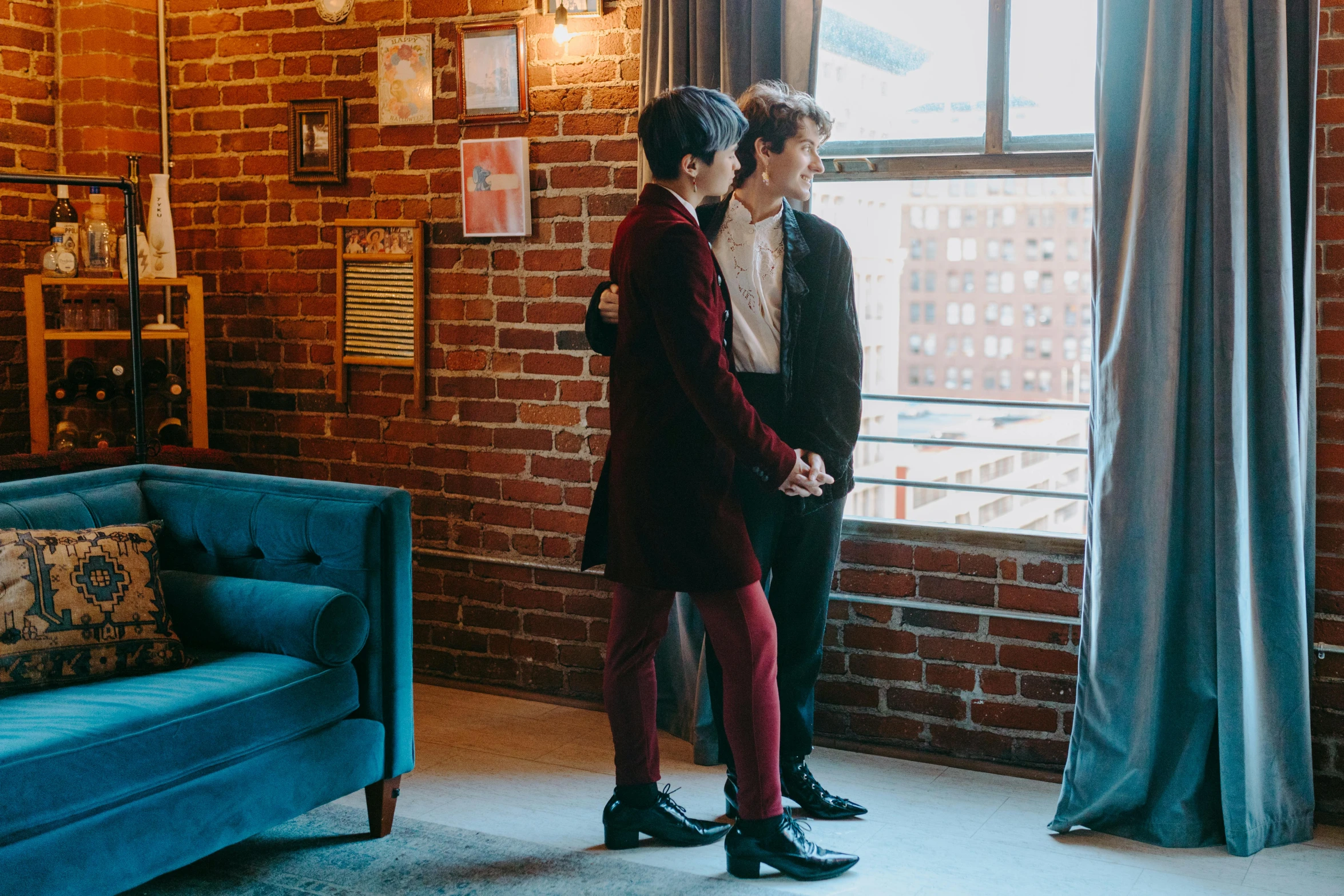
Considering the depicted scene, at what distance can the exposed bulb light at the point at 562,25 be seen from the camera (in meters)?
3.47

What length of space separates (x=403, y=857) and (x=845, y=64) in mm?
2362

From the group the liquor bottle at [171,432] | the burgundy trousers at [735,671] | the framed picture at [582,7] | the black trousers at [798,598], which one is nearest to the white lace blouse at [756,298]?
the black trousers at [798,598]

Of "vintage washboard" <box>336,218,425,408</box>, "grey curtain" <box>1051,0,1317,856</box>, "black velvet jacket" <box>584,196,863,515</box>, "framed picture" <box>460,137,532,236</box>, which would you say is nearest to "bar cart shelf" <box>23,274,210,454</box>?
"vintage washboard" <box>336,218,425,408</box>

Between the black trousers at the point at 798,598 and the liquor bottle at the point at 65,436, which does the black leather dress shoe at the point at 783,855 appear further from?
the liquor bottle at the point at 65,436

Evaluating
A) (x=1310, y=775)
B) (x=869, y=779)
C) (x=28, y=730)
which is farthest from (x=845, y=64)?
(x=28, y=730)

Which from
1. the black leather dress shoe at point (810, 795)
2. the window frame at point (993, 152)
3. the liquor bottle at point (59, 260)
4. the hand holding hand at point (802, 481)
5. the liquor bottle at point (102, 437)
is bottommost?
the black leather dress shoe at point (810, 795)

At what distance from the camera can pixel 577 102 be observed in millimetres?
3609

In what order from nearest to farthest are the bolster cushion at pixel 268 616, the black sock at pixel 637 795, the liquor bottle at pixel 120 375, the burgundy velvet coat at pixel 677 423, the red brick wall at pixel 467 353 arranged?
the burgundy velvet coat at pixel 677 423 → the bolster cushion at pixel 268 616 → the black sock at pixel 637 795 → the red brick wall at pixel 467 353 → the liquor bottle at pixel 120 375

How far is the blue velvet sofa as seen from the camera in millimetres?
2070

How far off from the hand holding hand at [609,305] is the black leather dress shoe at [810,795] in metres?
1.15

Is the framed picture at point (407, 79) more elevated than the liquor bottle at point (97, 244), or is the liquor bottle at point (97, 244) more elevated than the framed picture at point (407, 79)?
the framed picture at point (407, 79)

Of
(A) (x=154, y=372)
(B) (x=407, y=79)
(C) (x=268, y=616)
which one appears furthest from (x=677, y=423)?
(A) (x=154, y=372)

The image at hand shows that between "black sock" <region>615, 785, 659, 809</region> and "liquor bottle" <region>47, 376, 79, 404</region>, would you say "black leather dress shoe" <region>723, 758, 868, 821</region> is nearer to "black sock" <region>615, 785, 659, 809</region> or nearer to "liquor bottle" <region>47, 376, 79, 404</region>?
"black sock" <region>615, 785, 659, 809</region>

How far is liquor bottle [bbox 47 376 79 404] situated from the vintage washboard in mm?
→ 879
